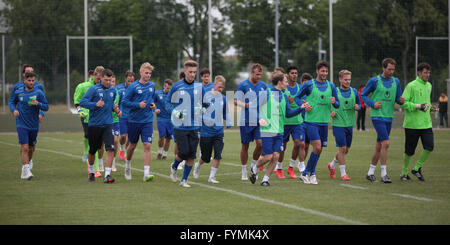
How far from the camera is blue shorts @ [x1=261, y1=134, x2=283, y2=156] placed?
1059 cm

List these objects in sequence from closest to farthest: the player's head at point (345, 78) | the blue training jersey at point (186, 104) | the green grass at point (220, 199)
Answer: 1. the green grass at point (220, 199)
2. the blue training jersey at point (186, 104)
3. the player's head at point (345, 78)

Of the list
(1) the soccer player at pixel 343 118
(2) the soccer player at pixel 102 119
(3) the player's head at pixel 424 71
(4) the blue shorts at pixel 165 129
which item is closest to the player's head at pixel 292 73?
(1) the soccer player at pixel 343 118

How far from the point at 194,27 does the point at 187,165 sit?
3120 cm

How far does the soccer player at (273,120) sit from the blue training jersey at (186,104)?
44.7 inches

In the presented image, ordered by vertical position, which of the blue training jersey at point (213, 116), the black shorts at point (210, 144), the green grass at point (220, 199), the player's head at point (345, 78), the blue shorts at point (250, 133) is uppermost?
the player's head at point (345, 78)

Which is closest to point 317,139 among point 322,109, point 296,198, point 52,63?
point 322,109

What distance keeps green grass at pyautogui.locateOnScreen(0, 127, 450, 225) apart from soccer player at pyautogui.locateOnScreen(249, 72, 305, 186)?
1.72 ft

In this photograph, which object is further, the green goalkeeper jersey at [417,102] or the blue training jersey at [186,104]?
the green goalkeeper jersey at [417,102]

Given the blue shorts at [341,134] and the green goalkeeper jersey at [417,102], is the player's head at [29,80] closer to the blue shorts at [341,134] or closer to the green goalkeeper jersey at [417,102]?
the blue shorts at [341,134]

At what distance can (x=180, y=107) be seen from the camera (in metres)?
10.4

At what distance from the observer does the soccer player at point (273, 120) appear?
10.5m

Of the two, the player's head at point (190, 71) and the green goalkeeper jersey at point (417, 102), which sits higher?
the player's head at point (190, 71)

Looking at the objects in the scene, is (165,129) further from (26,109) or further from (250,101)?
(250,101)
